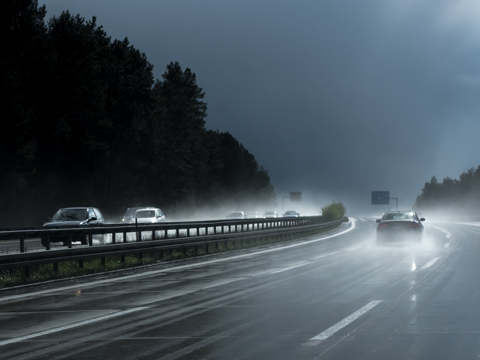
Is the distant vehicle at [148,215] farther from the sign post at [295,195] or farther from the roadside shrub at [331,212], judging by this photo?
the sign post at [295,195]

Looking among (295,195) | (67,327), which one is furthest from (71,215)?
(295,195)

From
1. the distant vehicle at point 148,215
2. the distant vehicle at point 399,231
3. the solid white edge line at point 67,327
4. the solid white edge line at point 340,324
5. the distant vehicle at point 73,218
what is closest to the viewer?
the solid white edge line at point 340,324

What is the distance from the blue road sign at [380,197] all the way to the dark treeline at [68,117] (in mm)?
54236

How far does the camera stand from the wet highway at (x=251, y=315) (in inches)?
313

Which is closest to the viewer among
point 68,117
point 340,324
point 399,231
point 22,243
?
point 340,324

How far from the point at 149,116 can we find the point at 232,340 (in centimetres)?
6090

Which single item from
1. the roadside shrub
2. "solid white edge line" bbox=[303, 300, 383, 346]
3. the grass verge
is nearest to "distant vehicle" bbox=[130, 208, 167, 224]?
the grass verge

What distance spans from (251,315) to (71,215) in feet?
65.1

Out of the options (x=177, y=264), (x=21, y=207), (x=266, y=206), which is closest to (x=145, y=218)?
(x=21, y=207)

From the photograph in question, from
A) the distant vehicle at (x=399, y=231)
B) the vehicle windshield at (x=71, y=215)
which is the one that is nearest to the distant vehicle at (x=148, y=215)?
the vehicle windshield at (x=71, y=215)

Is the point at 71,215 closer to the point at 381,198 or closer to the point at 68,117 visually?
the point at 68,117

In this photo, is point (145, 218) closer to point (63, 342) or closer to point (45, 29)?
point (45, 29)

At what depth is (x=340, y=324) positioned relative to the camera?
967cm

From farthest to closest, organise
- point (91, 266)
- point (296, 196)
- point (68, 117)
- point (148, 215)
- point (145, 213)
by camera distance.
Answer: point (296, 196)
point (68, 117)
point (145, 213)
point (148, 215)
point (91, 266)
